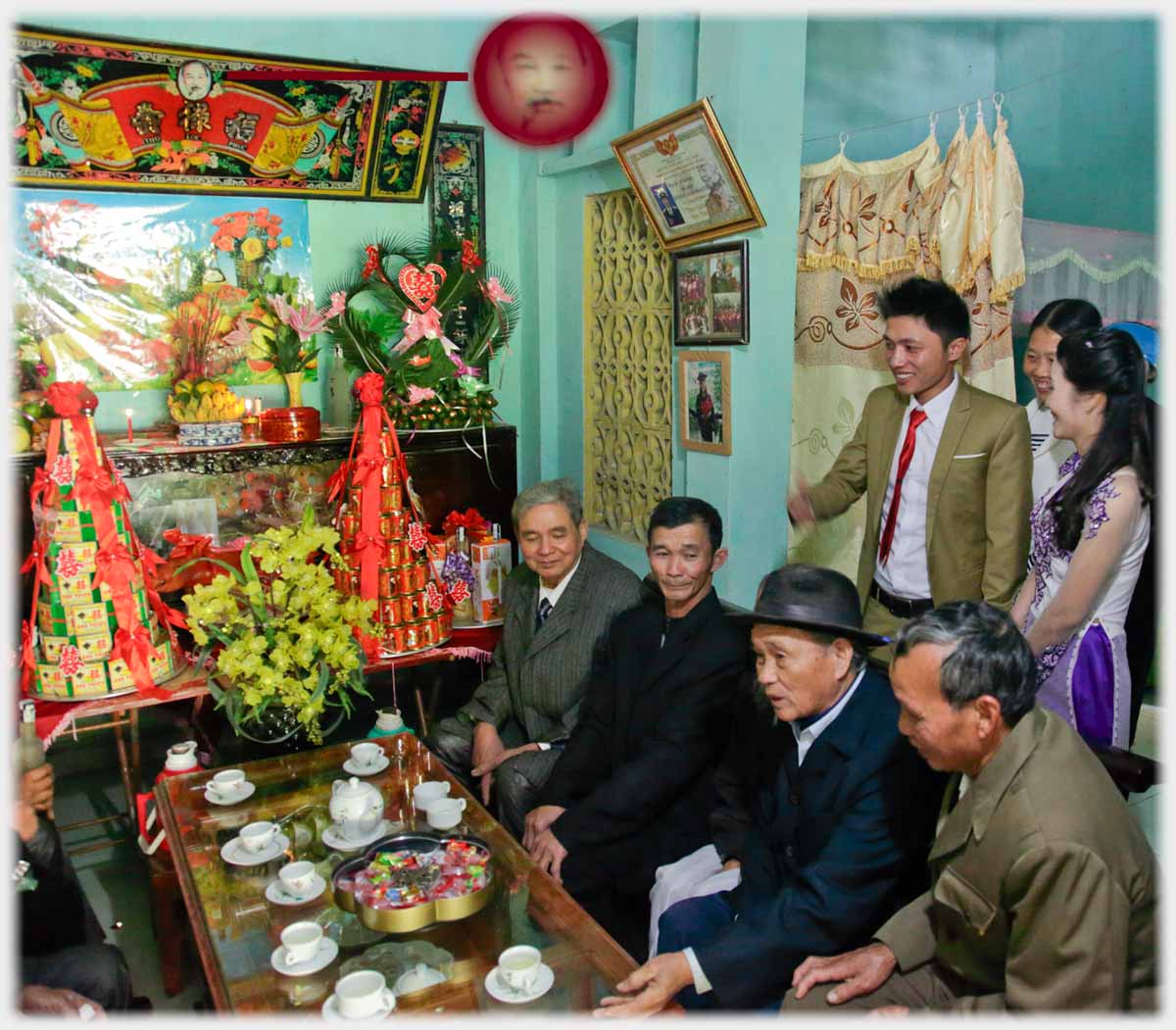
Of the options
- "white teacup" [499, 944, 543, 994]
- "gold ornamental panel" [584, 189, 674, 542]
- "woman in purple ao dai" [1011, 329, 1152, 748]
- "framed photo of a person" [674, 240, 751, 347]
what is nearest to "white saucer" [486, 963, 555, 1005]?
"white teacup" [499, 944, 543, 994]

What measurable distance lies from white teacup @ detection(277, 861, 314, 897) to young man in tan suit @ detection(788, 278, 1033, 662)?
2.02 meters

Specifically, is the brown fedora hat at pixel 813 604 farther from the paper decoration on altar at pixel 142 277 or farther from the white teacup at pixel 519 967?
the paper decoration on altar at pixel 142 277

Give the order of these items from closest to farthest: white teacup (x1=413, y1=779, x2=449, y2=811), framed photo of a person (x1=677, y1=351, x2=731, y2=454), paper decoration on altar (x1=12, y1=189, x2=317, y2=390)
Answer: white teacup (x1=413, y1=779, x2=449, y2=811)
framed photo of a person (x1=677, y1=351, x2=731, y2=454)
paper decoration on altar (x1=12, y1=189, x2=317, y2=390)

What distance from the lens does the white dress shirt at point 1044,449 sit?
344cm

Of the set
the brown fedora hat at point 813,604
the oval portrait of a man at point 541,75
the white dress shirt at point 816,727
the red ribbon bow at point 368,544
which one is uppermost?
the oval portrait of a man at point 541,75

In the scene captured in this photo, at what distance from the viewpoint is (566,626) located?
11.6ft

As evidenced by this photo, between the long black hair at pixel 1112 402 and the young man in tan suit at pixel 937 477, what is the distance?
1.28ft

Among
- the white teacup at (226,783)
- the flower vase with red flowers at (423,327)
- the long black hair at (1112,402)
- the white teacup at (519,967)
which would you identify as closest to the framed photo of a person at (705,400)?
Answer: the flower vase with red flowers at (423,327)

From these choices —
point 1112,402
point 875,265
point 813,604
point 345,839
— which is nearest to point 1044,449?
point 1112,402

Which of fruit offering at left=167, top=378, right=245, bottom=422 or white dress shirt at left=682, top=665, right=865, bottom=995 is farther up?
fruit offering at left=167, top=378, right=245, bottom=422

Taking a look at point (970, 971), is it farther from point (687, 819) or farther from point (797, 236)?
point (797, 236)

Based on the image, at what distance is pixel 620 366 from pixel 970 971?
358 centimetres

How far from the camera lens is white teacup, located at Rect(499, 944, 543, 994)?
1895 mm

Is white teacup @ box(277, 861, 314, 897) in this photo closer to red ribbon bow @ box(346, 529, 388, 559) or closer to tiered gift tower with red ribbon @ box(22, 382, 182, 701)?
tiered gift tower with red ribbon @ box(22, 382, 182, 701)
